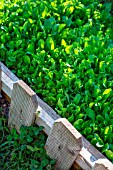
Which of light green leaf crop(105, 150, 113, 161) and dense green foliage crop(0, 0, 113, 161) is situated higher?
dense green foliage crop(0, 0, 113, 161)

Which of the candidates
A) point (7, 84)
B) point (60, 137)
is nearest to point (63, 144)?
point (60, 137)

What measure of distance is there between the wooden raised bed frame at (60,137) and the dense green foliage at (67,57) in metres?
0.09

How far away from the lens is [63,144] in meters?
2.25

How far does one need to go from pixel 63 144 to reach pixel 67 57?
90cm

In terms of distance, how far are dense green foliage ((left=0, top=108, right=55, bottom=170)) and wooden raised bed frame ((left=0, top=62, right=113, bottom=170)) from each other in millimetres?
66

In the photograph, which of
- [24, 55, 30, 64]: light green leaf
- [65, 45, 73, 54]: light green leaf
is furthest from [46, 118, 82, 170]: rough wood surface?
[65, 45, 73, 54]: light green leaf

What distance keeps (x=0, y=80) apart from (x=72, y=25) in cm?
104

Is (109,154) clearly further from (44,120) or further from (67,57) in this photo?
(67,57)

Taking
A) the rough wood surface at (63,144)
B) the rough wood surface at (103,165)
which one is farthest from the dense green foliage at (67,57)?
the rough wood surface at (103,165)

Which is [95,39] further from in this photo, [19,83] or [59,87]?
[19,83]

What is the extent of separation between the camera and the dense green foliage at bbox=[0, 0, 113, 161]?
2562 mm

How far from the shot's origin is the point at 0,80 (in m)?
2.58

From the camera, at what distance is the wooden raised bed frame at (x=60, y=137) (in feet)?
6.91

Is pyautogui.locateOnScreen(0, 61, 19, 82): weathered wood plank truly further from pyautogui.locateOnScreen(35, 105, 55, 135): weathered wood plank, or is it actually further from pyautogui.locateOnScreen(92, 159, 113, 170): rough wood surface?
pyautogui.locateOnScreen(92, 159, 113, 170): rough wood surface
